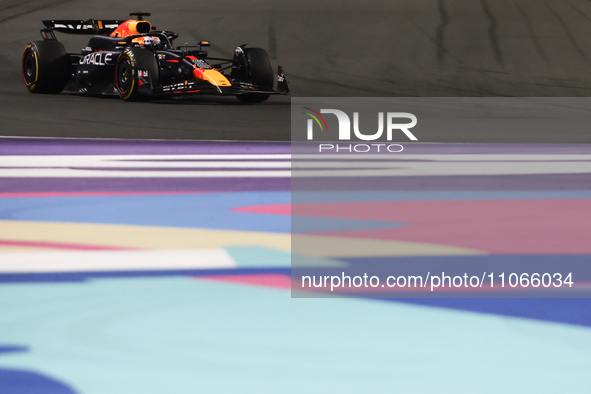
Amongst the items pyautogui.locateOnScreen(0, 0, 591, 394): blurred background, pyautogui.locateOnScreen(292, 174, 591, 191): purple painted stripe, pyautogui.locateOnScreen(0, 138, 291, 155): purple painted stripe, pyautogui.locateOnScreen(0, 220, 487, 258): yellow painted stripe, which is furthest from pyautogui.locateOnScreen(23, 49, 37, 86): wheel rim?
pyautogui.locateOnScreen(0, 220, 487, 258): yellow painted stripe

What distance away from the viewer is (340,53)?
2602 cm

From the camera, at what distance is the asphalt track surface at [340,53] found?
34.4 feet

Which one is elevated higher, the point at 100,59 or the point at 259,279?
the point at 100,59

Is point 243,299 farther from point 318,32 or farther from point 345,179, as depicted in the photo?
point 318,32

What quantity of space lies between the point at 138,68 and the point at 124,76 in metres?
0.57

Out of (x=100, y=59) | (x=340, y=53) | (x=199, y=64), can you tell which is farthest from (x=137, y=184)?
(x=340, y=53)

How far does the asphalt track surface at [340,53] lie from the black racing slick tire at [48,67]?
301 mm

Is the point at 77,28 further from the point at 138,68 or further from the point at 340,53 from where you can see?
the point at 340,53

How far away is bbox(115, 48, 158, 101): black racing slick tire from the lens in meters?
12.4

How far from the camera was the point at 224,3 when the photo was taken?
112ft

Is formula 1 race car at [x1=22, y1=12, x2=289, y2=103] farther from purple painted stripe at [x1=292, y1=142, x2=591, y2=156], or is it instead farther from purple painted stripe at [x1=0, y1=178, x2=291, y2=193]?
purple painted stripe at [x1=0, y1=178, x2=291, y2=193]

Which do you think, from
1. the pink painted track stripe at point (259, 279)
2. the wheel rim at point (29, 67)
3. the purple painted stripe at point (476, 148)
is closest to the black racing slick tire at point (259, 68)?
the wheel rim at point (29, 67)

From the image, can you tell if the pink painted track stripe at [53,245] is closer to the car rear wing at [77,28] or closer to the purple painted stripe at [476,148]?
the purple painted stripe at [476,148]

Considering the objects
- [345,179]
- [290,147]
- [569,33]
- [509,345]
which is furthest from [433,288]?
[569,33]
